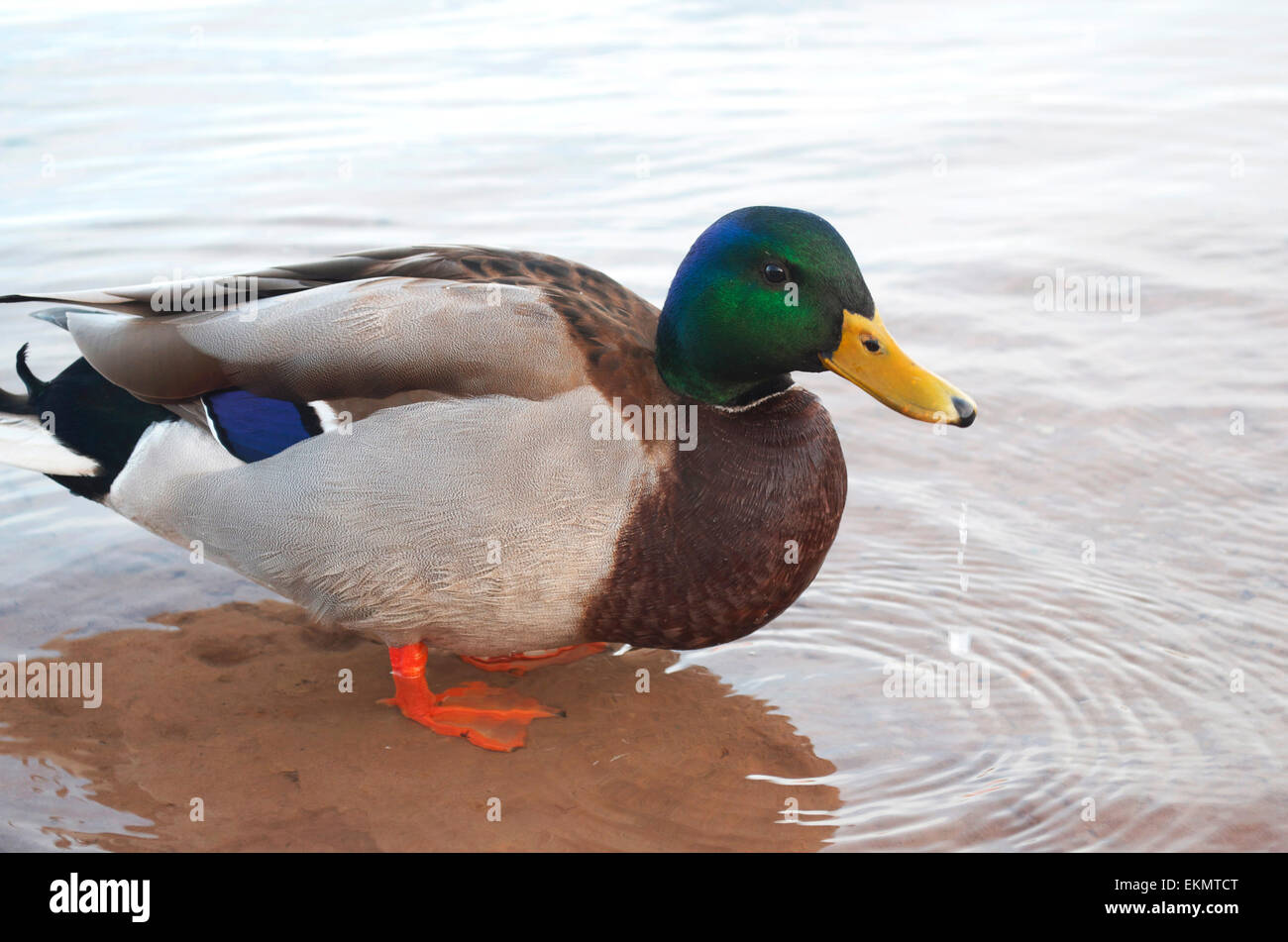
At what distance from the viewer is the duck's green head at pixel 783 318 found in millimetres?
3594

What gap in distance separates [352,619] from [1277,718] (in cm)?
249

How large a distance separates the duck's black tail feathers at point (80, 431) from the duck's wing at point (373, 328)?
112mm

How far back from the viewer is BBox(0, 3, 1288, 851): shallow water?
381cm

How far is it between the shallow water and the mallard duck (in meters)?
0.59

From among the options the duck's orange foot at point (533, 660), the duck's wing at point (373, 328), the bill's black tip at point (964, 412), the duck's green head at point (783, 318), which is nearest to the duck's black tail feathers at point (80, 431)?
the duck's wing at point (373, 328)

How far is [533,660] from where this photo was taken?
426 centimetres

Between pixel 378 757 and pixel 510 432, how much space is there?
975mm

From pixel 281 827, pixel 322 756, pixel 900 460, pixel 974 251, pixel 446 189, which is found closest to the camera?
pixel 281 827

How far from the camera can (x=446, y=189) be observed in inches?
302

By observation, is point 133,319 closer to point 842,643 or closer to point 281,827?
point 281,827

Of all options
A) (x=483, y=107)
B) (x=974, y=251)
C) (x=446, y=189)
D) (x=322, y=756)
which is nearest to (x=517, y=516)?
(x=322, y=756)

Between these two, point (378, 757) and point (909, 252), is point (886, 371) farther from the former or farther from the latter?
point (909, 252)

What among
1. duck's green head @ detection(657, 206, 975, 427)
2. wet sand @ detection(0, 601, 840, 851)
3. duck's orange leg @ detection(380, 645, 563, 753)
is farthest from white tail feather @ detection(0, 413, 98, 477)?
duck's green head @ detection(657, 206, 975, 427)

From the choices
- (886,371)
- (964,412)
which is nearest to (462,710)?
(886,371)
